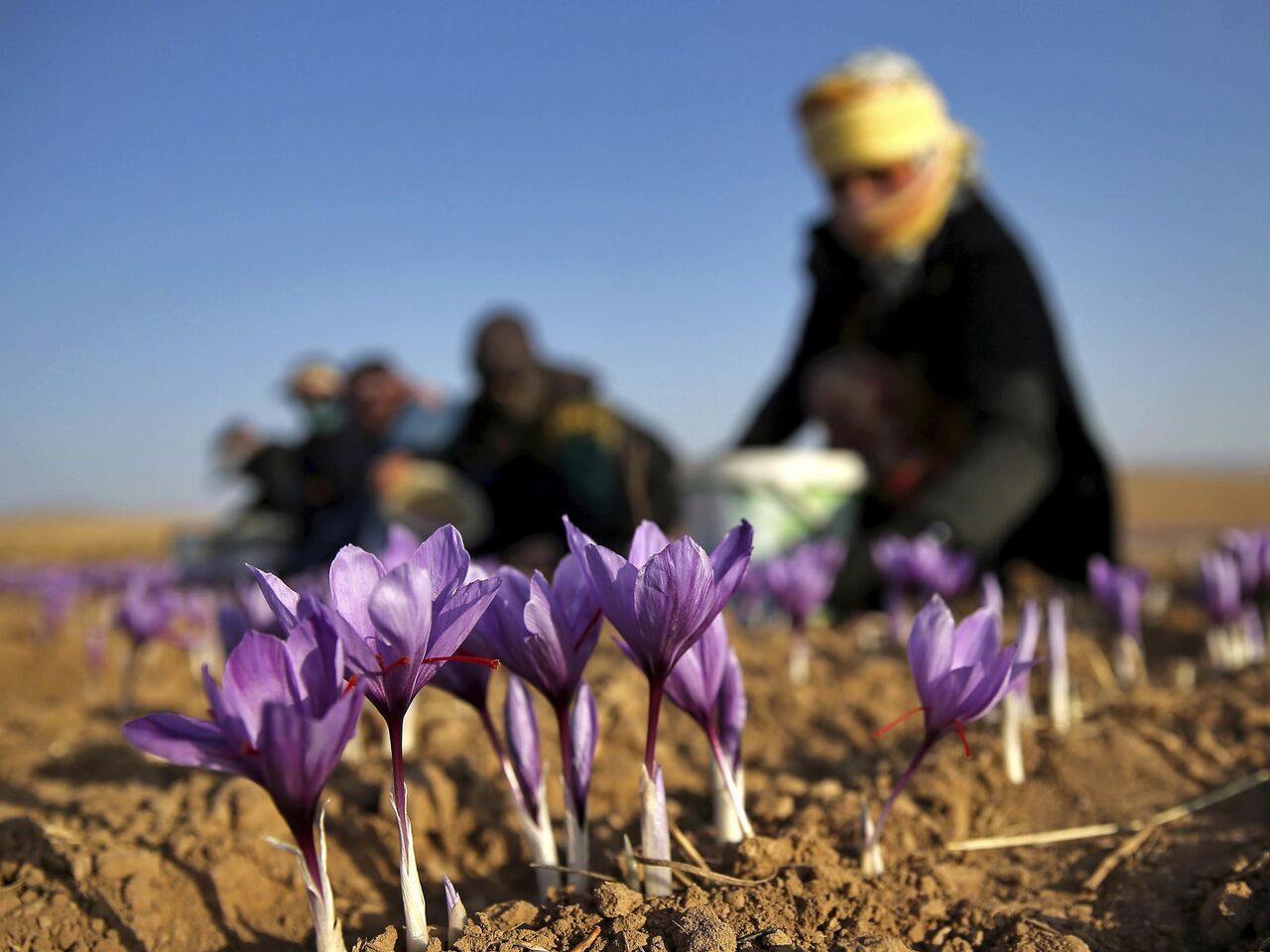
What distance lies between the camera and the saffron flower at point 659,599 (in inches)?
42.2

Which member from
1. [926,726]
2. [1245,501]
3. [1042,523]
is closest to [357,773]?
[926,726]

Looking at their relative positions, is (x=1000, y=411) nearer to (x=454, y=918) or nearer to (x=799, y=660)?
(x=799, y=660)

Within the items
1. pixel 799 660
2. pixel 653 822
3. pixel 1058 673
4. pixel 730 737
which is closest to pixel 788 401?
pixel 799 660

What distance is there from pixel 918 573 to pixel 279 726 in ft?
8.85

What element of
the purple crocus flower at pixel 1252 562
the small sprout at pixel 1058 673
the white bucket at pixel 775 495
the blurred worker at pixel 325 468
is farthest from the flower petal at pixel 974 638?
the blurred worker at pixel 325 468

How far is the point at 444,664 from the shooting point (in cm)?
129

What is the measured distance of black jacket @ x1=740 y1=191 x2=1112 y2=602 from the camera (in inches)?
186

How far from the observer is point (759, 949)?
1077 mm

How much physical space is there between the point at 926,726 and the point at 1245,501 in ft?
83.3

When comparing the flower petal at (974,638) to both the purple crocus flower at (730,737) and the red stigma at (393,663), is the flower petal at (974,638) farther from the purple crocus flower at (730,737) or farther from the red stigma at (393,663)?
the red stigma at (393,663)

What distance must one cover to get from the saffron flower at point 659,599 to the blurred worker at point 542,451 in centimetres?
631

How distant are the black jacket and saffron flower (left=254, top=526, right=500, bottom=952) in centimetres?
363

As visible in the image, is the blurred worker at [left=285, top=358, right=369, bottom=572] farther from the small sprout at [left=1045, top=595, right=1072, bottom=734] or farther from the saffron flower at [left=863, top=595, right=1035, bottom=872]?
the saffron flower at [left=863, top=595, right=1035, bottom=872]

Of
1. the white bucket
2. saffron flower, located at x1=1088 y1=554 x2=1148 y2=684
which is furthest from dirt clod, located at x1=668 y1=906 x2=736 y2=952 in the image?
the white bucket
